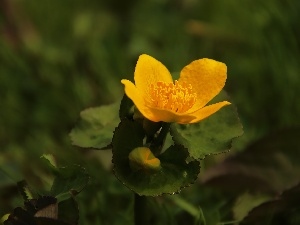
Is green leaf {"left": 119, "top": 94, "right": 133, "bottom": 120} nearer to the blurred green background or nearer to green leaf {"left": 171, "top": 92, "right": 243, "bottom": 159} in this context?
green leaf {"left": 171, "top": 92, "right": 243, "bottom": 159}

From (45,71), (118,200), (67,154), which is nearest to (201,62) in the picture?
(118,200)

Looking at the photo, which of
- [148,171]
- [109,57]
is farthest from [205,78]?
[109,57]

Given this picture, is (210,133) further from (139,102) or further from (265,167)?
(265,167)

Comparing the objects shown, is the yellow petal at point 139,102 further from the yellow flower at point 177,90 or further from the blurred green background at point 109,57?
the blurred green background at point 109,57

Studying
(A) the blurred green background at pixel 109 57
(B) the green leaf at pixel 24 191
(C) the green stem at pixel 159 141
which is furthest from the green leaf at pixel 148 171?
A: (A) the blurred green background at pixel 109 57

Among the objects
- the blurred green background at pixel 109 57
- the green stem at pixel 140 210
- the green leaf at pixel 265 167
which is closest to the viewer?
the green stem at pixel 140 210

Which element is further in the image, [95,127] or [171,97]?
[95,127]
